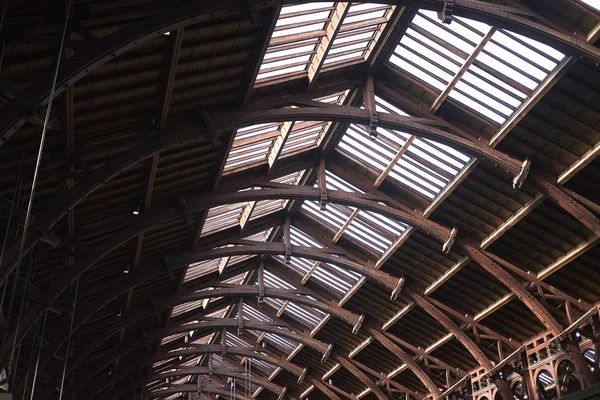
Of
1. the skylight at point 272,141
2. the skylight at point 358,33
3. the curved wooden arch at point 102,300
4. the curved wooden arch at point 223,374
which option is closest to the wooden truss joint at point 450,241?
the skylight at point 272,141

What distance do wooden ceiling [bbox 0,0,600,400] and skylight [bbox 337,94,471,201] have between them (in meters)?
0.07

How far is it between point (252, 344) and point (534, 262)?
72.9 feet

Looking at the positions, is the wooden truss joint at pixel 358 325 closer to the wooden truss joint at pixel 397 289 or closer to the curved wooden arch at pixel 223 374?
the wooden truss joint at pixel 397 289

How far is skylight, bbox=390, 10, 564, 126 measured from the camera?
1703cm

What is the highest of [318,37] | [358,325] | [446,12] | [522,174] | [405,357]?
[318,37]

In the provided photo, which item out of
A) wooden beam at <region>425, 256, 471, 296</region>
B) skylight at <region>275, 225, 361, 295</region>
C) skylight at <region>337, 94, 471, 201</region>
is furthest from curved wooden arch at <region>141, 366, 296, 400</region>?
skylight at <region>337, 94, 471, 201</region>

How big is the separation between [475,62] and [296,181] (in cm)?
979

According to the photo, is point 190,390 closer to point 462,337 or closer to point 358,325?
point 358,325

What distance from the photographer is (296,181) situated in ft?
84.9

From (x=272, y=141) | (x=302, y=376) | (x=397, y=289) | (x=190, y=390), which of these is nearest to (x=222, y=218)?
(x=272, y=141)

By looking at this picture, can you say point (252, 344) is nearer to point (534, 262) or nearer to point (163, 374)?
point (163, 374)

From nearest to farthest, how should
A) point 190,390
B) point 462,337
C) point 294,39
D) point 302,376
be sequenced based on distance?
point 294,39 → point 462,337 → point 302,376 → point 190,390

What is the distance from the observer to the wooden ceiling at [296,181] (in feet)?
45.3

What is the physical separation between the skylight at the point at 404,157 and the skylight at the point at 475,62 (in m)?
1.87
